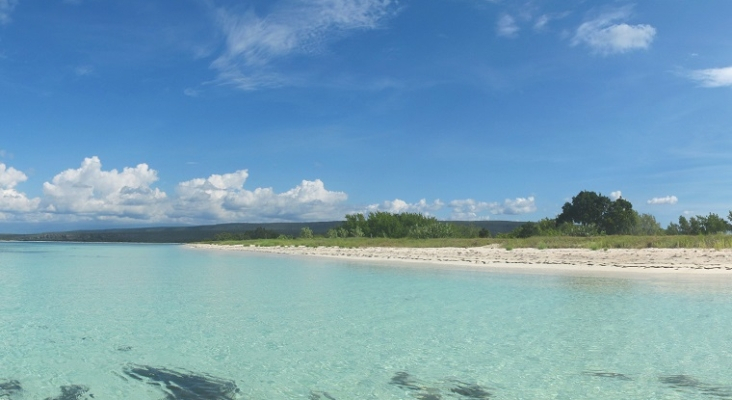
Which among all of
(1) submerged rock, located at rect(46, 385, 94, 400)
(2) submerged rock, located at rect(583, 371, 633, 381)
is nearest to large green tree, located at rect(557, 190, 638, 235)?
(2) submerged rock, located at rect(583, 371, 633, 381)

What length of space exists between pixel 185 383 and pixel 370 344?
3611 mm

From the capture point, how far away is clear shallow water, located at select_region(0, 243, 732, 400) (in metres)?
7.22

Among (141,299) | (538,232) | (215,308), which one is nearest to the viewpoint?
(215,308)

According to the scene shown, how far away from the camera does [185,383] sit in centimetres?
741

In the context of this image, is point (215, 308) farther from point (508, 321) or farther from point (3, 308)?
point (508, 321)

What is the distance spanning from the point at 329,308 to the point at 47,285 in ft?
45.6

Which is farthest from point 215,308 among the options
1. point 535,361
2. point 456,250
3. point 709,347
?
point 456,250

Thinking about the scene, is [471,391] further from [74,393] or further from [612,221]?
A: [612,221]

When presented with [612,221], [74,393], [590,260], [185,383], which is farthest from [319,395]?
[612,221]

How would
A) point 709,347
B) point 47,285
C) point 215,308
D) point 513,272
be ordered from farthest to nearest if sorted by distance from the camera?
point 513,272, point 47,285, point 215,308, point 709,347

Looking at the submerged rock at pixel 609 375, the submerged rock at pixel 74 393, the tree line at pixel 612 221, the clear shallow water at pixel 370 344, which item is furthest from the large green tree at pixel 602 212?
the submerged rock at pixel 74 393

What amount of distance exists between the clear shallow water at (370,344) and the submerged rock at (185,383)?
29 millimetres

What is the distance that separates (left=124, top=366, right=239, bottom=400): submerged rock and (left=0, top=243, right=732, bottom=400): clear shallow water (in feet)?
0.09

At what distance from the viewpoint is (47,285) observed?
2148 cm
